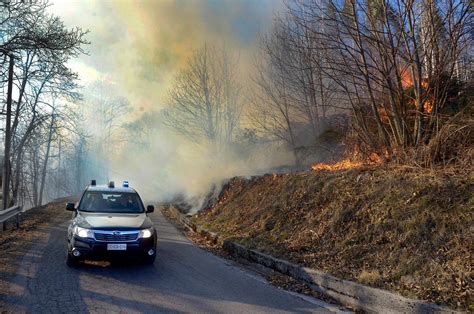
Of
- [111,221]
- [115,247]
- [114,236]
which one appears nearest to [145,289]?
[115,247]

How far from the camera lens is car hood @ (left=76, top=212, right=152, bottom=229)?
6.29 metres

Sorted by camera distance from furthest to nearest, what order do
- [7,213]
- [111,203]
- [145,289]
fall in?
[7,213], [111,203], [145,289]

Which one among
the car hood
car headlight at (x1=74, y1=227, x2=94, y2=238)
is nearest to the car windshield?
the car hood

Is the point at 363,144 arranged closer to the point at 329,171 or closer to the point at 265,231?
the point at 329,171

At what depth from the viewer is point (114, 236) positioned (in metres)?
6.18

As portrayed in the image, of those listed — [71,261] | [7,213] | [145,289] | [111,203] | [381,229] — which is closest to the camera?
[145,289]

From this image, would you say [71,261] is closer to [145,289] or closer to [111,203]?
[111,203]

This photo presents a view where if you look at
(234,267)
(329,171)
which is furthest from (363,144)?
(234,267)

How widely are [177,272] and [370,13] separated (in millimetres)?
6379

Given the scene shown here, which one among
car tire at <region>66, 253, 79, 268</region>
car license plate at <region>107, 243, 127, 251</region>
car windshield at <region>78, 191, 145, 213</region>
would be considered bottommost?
car tire at <region>66, 253, 79, 268</region>

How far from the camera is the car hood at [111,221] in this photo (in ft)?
20.6

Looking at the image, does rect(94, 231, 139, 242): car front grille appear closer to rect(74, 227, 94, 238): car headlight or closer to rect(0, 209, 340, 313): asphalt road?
rect(74, 227, 94, 238): car headlight

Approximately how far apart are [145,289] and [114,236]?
1314 mm

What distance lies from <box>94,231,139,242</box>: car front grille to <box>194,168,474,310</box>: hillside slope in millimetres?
2589
